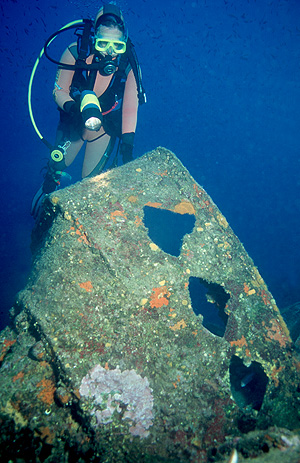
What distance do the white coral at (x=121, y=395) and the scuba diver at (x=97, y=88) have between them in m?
2.73

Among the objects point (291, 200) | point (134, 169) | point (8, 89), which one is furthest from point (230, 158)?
point (134, 169)

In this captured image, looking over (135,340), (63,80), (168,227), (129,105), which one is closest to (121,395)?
(135,340)

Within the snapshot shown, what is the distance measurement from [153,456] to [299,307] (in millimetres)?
4972

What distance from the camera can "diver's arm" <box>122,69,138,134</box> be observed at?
411cm

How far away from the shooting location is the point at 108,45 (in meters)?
3.49

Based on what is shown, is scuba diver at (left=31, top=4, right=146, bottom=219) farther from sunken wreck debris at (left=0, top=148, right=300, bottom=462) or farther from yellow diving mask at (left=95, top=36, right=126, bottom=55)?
sunken wreck debris at (left=0, top=148, right=300, bottom=462)

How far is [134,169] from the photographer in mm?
3174

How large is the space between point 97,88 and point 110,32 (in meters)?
0.89

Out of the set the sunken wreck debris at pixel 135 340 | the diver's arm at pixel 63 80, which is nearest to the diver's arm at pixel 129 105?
the diver's arm at pixel 63 80

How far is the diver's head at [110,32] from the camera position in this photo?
3.45 m

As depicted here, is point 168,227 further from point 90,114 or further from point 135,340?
point 90,114

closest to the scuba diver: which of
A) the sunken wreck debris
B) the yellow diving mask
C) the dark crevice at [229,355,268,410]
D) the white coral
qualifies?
the yellow diving mask

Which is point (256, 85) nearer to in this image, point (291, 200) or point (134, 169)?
point (291, 200)

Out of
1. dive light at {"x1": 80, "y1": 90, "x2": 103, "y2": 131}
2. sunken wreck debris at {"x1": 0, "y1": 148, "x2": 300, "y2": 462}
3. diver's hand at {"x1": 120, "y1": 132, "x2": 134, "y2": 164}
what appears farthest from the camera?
diver's hand at {"x1": 120, "y1": 132, "x2": 134, "y2": 164}
